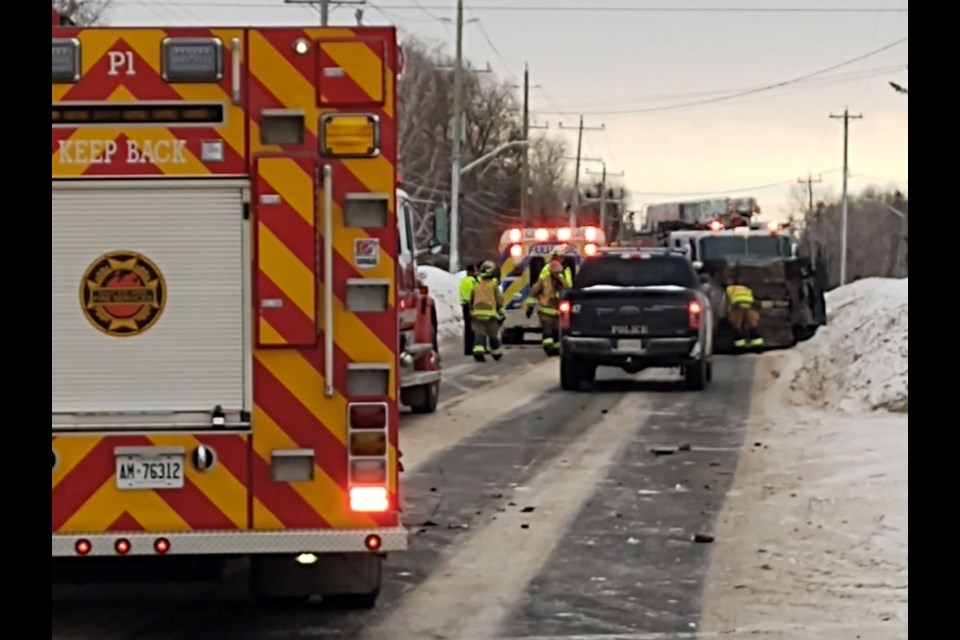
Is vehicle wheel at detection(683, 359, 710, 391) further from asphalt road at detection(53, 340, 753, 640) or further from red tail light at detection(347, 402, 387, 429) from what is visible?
red tail light at detection(347, 402, 387, 429)

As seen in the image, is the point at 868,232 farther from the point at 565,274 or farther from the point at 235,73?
the point at 235,73

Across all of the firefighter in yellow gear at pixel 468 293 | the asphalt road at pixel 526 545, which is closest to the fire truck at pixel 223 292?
the asphalt road at pixel 526 545

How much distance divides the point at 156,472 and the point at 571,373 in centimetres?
1514

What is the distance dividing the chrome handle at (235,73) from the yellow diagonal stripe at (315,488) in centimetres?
139

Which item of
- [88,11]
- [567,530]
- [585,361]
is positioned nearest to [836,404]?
[585,361]

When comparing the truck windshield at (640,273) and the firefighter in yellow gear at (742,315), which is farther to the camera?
the firefighter in yellow gear at (742,315)

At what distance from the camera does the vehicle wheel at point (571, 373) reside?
22.4 metres

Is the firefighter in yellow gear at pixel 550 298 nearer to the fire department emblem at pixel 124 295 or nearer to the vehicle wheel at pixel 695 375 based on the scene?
the vehicle wheel at pixel 695 375

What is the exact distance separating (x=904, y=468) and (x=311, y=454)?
721 centimetres

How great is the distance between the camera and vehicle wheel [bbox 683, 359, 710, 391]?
884 inches

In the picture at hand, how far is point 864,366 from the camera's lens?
19.9 m

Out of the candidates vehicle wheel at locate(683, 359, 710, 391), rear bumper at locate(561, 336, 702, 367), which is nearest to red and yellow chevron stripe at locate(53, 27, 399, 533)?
rear bumper at locate(561, 336, 702, 367)

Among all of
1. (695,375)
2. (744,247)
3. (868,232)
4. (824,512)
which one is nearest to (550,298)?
(744,247)
